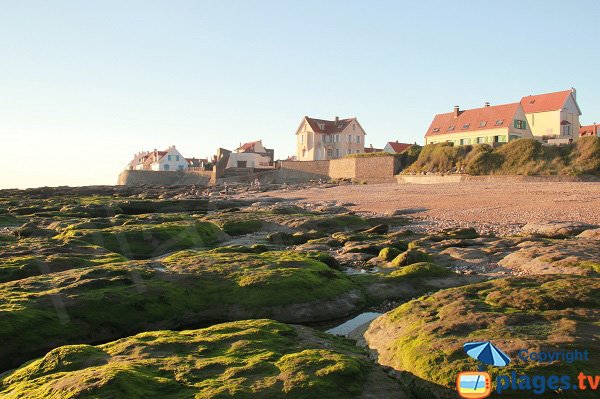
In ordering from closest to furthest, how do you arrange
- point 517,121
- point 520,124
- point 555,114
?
point 517,121 → point 520,124 → point 555,114

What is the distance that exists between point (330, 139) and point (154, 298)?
8196 centimetres

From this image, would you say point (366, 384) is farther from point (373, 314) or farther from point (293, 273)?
point (293, 273)

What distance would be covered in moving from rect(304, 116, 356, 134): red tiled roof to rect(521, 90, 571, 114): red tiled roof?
97.5ft

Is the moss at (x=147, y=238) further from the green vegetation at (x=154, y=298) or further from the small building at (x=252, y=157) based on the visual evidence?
the small building at (x=252, y=157)

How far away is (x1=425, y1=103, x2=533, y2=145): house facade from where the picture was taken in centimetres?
6212

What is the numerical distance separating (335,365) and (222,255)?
25.4 feet

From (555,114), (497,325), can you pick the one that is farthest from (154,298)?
(555,114)

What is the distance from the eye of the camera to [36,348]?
727 centimetres

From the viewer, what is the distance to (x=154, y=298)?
9.12 metres

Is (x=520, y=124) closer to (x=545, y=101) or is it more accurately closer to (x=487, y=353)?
(x=545, y=101)

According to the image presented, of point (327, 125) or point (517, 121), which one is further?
point (327, 125)

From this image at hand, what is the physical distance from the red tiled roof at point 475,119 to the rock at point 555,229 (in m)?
46.9

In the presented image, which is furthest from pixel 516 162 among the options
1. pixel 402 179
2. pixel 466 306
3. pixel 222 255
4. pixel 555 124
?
pixel 466 306

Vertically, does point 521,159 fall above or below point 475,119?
below
